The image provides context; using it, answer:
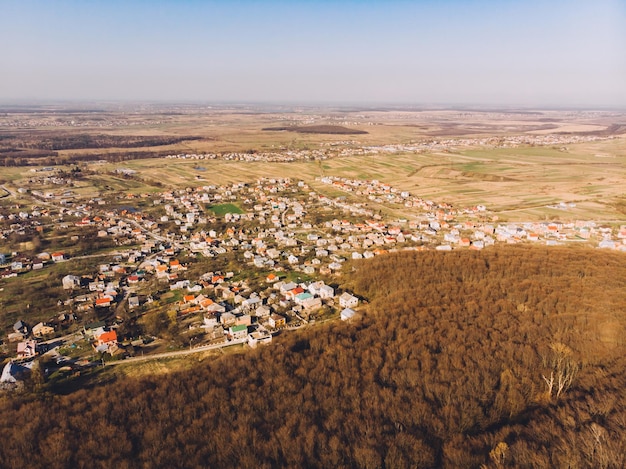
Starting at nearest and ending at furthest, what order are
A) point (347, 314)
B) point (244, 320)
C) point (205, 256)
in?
point (244, 320)
point (347, 314)
point (205, 256)

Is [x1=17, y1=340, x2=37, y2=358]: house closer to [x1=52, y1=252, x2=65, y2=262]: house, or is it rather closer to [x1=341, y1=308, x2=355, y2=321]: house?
[x1=52, y1=252, x2=65, y2=262]: house

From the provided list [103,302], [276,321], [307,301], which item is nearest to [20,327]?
[103,302]

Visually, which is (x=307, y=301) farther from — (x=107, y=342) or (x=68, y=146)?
(x=68, y=146)

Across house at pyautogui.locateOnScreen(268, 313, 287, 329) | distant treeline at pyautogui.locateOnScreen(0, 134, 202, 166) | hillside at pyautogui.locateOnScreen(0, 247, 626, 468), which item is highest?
distant treeline at pyautogui.locateOnScreen(0, 134, 202, 166)

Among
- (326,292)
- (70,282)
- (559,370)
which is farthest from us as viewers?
(70,282)

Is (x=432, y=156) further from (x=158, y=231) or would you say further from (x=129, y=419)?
(x=129, y=419)

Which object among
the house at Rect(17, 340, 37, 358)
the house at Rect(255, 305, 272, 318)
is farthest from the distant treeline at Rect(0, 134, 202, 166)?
the house at Rect(255, 305, 272, 318)

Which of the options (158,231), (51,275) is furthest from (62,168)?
(51,275)
